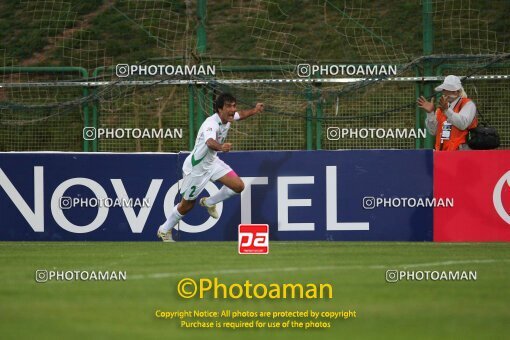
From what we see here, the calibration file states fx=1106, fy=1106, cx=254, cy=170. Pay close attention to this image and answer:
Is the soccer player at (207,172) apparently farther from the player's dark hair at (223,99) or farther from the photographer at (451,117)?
the photographer at (451,117)

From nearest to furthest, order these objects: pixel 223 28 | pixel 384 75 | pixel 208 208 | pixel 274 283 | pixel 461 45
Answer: pixel 274 283 → pixel 208 208 → pixel 384 75 → pixel 461 45 → pixel 223 28

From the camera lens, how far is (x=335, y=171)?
15719 mm

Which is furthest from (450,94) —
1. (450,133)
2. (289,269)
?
(289,269)

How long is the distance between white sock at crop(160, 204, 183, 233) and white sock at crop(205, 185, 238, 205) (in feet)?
1.59

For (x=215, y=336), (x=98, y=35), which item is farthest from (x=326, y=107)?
(x=215, y=336)

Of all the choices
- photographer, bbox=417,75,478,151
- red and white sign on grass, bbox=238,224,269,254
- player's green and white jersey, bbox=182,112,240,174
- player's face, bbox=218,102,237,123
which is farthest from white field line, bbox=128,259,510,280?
player's face, bbox=218,102,237,123

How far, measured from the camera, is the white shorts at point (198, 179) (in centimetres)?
1521

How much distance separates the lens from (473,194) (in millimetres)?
15461

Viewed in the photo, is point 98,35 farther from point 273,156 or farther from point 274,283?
point 274,283

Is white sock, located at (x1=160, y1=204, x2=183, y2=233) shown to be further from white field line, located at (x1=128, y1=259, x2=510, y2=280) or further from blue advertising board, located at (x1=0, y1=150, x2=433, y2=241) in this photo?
white field line, located at (x1=128, y1=259, x2=510, y2=280)

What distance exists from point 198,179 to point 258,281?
211 inches

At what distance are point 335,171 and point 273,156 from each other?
2.98 ft

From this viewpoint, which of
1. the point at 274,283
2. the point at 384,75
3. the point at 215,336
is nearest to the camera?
the point at 215,336

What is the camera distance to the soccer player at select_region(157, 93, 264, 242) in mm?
15164
